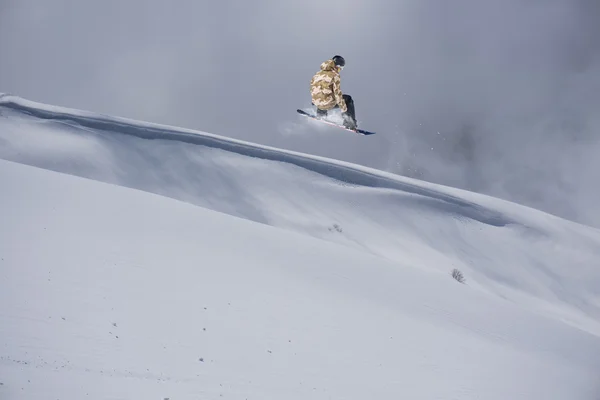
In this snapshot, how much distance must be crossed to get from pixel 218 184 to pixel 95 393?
14.4 m

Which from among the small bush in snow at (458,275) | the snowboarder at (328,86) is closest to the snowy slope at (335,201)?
the small bush in snow at (458,275)

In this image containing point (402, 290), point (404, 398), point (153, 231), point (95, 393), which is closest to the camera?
point (95, 393)

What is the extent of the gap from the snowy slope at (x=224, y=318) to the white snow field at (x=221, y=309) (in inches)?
1.1

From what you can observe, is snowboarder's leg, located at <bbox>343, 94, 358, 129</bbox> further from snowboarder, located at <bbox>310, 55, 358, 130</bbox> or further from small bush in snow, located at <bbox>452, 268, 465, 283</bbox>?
small bush in snow, located at <bbox>452, 268, 465, 283</bbox>

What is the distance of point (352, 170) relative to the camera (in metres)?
23.8

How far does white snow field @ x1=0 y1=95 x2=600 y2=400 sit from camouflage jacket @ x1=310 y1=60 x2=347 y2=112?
9.33ft

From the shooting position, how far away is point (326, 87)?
11.3 metres

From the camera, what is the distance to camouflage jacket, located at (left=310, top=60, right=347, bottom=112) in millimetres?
11250

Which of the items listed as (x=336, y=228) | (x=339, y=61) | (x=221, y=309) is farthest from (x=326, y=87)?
(x=336, y=228)

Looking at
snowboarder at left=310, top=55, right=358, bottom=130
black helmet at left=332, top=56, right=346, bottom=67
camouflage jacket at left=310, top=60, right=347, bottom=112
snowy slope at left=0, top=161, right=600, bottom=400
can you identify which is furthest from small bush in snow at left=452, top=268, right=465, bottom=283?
black helmet at left=332, top=56, right=346, bottom=67

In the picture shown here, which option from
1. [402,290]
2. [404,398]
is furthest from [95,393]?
[402,290]

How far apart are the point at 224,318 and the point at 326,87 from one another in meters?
5.31

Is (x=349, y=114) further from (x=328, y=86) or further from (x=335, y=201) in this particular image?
(x=335, y=201)

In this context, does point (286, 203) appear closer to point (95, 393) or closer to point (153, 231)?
point (153, 231)
